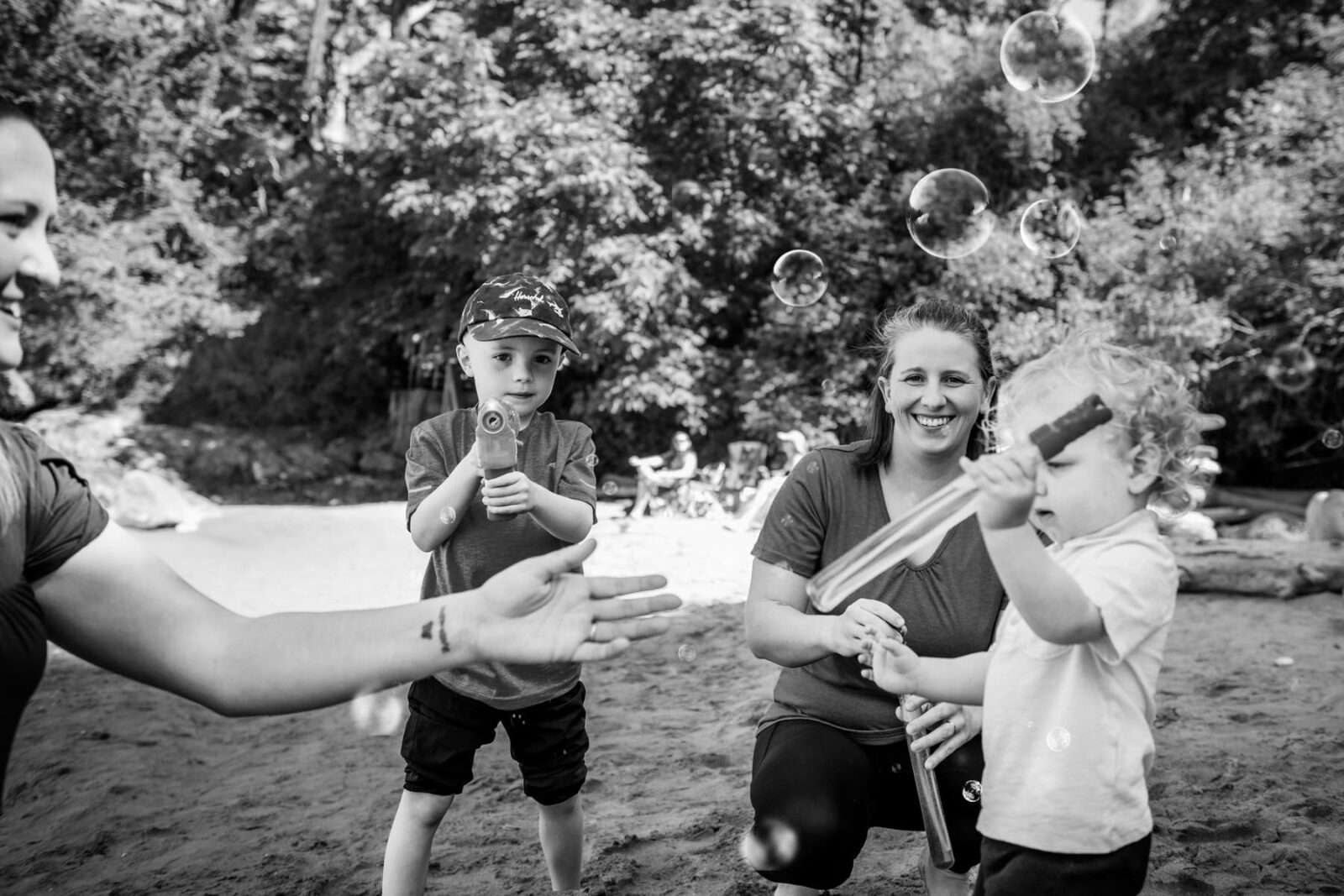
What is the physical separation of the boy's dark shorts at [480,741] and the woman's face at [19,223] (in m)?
1.32

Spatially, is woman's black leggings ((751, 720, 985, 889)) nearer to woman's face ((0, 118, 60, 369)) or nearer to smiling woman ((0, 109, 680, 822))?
smiling woman ((0, 109, 680, 822))

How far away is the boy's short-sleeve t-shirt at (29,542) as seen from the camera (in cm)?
128

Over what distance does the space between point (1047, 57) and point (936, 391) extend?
3.64 m

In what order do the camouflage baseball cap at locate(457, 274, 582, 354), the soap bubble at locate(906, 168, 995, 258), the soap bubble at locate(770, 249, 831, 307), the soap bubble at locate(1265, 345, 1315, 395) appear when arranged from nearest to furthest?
the camouflage baseball cap at locate(457, 274, 582, 354) < the soap bubble at locate(906, 168, 995, 258) < the soap bubble at locate(770, 249, 831, 307) < the soap bubble at locate(1265, 345, 1315, 395)

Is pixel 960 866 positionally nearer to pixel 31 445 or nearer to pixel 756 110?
pixel 31 445

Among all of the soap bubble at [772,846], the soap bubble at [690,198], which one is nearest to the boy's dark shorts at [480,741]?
the soap bubble at [772,846]

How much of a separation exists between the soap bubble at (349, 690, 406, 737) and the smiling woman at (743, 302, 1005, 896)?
110 inches

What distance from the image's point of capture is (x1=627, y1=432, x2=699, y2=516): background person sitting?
12.0 m

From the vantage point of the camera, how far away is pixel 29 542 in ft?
4.54

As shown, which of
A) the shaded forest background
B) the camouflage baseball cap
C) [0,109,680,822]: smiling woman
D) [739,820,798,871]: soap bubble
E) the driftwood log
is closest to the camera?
[0,109,680,822]: smiling woman

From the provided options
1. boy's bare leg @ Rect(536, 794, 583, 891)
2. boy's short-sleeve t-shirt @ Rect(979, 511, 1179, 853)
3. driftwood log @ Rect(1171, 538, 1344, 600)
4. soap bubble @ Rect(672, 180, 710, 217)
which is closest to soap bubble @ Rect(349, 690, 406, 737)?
boy's bare leg @ Rect(536, 794, 583, 891)

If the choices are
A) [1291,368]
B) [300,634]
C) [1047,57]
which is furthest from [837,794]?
[1291,368]

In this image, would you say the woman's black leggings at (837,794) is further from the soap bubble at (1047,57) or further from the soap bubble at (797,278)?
the soap bubble at (1047,57)

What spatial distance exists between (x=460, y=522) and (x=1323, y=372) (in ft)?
42.0
